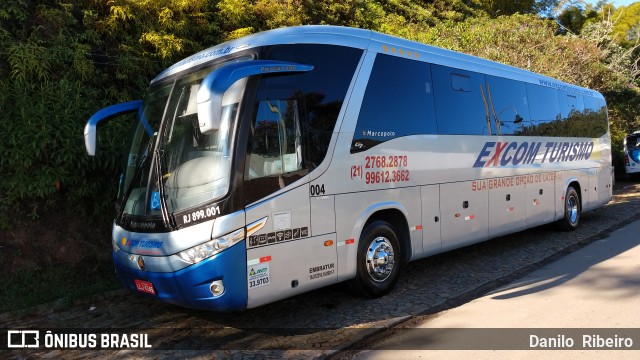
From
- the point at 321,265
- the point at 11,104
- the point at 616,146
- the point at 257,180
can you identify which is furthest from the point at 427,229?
the point at 616,146

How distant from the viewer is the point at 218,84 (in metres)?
4.19

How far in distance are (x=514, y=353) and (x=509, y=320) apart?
89cm

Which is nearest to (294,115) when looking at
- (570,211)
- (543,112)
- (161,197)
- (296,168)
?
(296,168)

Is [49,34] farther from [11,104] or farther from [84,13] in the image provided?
[11,104]

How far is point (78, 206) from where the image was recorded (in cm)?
714

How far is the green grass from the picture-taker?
5996 millimetres

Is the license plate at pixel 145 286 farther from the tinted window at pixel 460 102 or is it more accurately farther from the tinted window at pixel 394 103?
the tinted window at pixel 460 102

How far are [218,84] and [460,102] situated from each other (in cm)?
465

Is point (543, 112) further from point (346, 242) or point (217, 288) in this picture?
point (217, 288)

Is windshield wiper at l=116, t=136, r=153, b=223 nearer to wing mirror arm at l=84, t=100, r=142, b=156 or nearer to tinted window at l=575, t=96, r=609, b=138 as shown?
wing mirror arm at l=84, t=100, r=142, b=156

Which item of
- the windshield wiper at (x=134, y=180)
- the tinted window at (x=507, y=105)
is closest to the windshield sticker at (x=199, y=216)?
the windshield wiper at (x=134, y=180)

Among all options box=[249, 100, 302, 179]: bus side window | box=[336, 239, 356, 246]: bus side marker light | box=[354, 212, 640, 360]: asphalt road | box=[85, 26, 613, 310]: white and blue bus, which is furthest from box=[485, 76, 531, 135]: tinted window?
box=[249, 100, 302, 179]: bus side window

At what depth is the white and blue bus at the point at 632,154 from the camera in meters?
21.0

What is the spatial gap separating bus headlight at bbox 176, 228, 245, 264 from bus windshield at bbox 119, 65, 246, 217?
411 millimetres
